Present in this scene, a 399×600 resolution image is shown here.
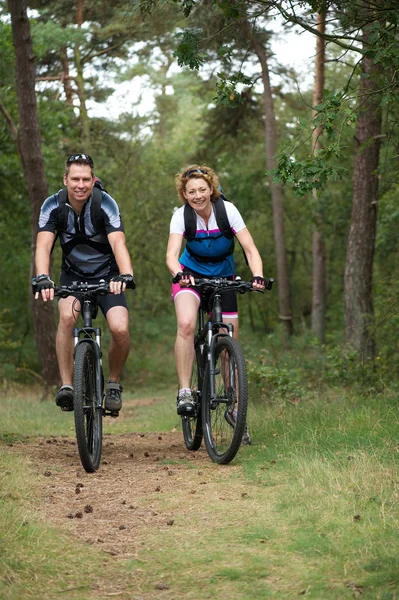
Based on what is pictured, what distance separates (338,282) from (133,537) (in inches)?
1347

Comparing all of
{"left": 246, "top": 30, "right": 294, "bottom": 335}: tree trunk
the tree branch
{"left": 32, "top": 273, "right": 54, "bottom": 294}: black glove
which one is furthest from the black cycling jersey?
{"left": 246, "top": 30, "right": 294, "bottom": 335}: tree trunk

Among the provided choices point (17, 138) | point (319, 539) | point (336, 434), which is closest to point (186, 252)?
point (336, 434)

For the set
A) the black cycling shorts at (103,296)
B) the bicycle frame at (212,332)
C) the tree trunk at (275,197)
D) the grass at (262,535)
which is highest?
the tree trunk at (275,197)

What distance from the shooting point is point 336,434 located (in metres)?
7.30

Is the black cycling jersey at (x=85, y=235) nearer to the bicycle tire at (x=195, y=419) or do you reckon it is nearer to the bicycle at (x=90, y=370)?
A: the bicycle at (x=90, y=370)

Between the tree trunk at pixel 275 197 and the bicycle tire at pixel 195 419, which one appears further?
the tree trunk at pixel 275 197

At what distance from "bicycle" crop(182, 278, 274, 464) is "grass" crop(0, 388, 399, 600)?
26 cm

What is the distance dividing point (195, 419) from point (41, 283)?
176cm

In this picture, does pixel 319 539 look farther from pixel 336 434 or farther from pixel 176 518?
pixel 336 434

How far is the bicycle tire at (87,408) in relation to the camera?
6.42 m

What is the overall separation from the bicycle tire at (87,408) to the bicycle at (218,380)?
82 cm

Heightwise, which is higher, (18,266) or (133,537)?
(18,266)

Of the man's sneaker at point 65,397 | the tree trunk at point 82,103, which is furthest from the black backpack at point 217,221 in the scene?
the tree trunk at point 82,103

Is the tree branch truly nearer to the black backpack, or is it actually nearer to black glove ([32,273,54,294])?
the black backpack
